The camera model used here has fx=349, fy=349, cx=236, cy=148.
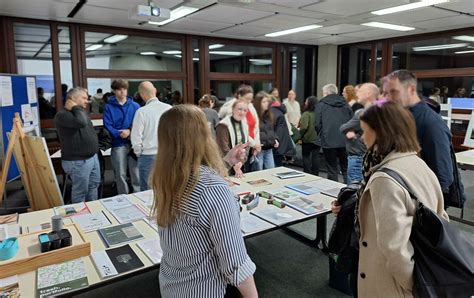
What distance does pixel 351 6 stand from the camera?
4215 mm

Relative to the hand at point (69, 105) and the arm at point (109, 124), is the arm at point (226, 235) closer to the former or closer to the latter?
the hand at point (69, 105)

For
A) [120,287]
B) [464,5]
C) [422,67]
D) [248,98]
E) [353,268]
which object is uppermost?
[464,5]

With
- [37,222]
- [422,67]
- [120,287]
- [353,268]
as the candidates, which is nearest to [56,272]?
[37,222]

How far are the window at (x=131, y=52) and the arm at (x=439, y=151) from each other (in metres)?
5.09

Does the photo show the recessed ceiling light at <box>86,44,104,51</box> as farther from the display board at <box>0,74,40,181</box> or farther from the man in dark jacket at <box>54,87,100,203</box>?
the man in dark jacket at <box>54,87,100,203</box>

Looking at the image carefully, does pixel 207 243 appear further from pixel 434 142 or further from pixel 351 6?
pixel 351 6

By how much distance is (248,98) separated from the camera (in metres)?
3.98

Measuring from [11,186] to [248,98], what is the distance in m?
3.81

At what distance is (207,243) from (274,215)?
1.11m

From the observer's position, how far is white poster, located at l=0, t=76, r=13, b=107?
410 centimetres

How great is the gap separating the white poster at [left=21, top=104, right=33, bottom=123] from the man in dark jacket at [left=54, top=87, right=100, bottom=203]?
4.73ft

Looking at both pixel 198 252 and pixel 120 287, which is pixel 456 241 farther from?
pixel 120 287

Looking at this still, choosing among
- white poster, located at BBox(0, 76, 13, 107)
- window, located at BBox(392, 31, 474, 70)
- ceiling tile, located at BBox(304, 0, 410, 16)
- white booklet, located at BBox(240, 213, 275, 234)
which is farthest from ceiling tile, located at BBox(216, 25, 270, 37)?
white booklet, located at BBox(240, 213, 275, 234)

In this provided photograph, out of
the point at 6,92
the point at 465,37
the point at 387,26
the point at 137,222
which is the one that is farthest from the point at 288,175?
the point at 465,37
